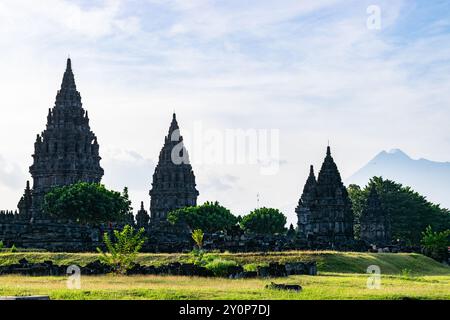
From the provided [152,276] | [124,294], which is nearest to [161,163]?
[152,276]

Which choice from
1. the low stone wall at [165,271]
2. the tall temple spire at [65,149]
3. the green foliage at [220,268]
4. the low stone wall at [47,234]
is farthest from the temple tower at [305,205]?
the green foliage at [220,268]

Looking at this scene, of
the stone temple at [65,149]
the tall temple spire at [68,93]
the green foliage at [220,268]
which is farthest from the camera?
the tall temple spire at [68,93]

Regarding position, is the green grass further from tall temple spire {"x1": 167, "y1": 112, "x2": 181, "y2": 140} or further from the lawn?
tall temple spire {"x1": 167, "y1": 112, "x2": 181, "y2": 140}

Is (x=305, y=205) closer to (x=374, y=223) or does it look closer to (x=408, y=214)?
(x=408, y=214)

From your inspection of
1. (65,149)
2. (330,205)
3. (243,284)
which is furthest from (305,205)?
(243,284)

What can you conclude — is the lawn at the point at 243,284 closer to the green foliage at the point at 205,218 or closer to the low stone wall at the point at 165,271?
the low stone wall at the point at 165,271

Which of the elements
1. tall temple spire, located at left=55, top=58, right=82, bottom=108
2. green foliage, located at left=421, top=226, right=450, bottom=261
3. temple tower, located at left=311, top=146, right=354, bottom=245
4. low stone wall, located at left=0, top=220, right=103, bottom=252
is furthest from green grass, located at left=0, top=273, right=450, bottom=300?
tall temple spire, located at left=55, top=58, right=82, bottom=108

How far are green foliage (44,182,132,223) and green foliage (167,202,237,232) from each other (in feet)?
44.6

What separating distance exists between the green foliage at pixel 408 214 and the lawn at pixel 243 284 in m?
64.8

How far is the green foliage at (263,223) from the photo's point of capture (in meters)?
130
